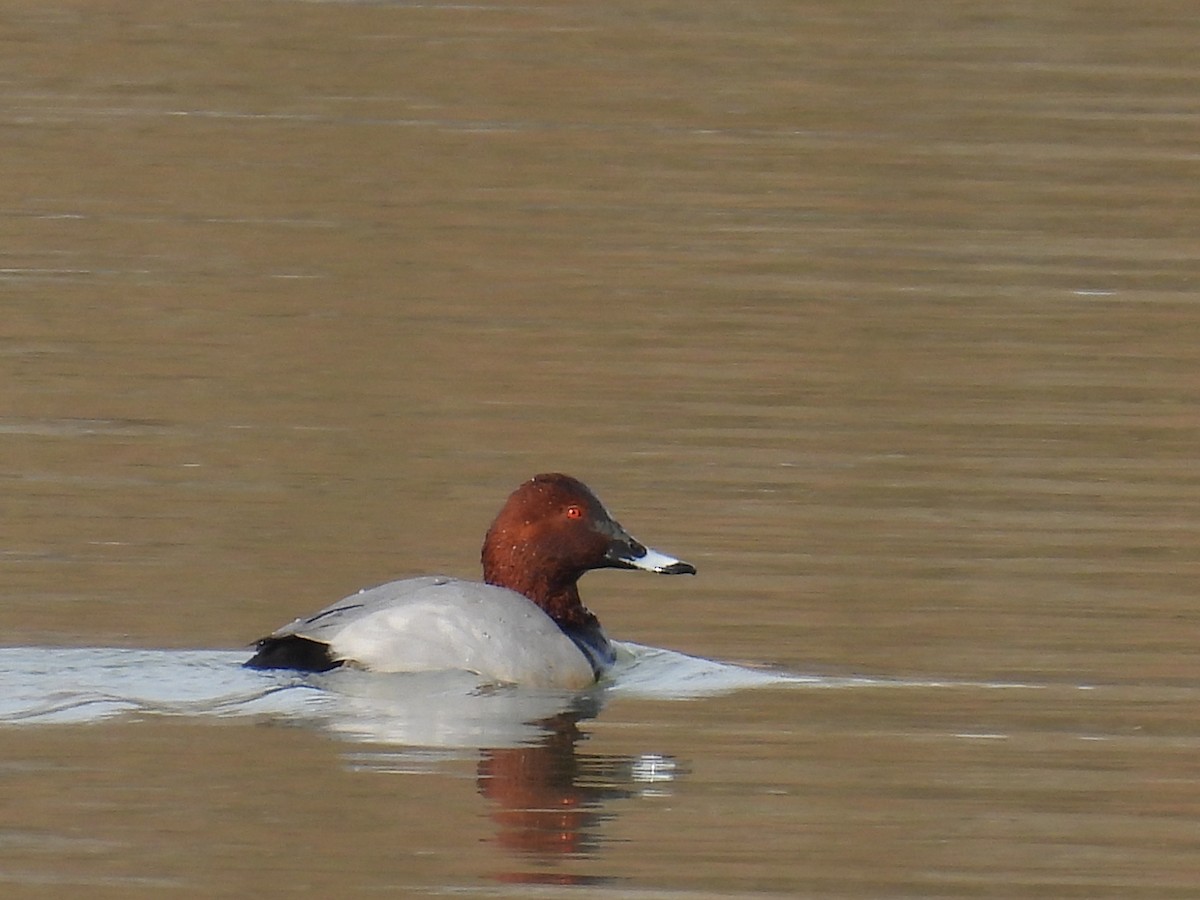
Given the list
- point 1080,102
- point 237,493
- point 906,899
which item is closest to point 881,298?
point 237,493

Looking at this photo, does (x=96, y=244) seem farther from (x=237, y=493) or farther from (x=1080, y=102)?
(x=1080, y=102)

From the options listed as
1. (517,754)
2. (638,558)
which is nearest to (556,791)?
(517,754)

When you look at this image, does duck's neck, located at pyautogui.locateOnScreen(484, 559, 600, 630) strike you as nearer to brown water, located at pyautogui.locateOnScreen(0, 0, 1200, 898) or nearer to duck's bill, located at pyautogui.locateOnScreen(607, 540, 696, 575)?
duck's bill, located at pyautogui.locateOnScreen(607, 540, 696, 575)

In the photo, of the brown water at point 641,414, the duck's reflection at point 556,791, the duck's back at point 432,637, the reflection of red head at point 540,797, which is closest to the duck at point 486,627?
the duck's back at point 432,637

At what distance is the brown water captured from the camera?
748cm

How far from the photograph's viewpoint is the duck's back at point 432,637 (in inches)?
356

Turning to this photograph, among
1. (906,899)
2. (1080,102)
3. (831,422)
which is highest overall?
(1080,102)

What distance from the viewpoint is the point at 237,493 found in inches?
451

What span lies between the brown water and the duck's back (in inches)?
13.8

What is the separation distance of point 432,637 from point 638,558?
1170 mm

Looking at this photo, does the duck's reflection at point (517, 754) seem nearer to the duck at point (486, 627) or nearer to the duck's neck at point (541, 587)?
the duck at point (486, 627)

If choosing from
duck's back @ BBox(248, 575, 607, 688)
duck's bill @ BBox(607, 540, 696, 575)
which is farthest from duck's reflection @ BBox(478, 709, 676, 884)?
duck's bill @ BBox(607, 540, 696, 575)

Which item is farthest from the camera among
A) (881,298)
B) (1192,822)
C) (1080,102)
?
(1080,102)

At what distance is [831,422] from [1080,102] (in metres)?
9.85
